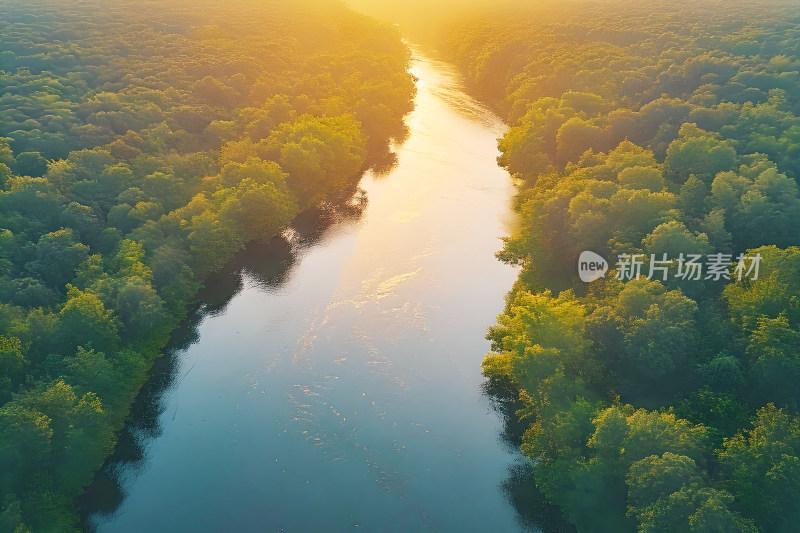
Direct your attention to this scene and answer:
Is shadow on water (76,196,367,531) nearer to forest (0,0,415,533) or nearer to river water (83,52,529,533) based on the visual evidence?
river water (83,52,529,533)

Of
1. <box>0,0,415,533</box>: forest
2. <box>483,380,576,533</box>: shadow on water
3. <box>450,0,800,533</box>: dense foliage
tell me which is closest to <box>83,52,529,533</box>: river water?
<box>483,380,576,533</box>: shadow on water

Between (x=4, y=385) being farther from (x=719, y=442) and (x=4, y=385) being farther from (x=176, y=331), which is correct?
(x=719, y=442)

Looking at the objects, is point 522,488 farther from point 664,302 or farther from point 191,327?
point 191,327


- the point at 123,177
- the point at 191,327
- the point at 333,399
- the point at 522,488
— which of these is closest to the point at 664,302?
the point at 522,488

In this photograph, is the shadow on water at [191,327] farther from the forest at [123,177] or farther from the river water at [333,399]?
the forest at [123,177]

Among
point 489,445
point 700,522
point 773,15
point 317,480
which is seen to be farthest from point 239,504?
point 773,15
